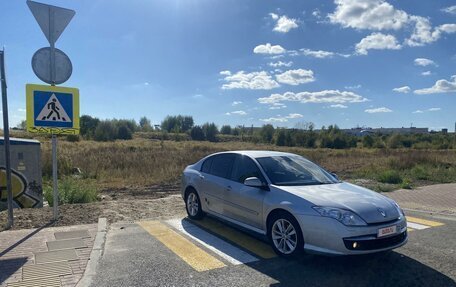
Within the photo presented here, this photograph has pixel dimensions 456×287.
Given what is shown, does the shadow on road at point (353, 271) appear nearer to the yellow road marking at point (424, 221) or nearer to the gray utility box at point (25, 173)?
the yellow road marking at point (424, 221)

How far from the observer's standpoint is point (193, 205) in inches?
308

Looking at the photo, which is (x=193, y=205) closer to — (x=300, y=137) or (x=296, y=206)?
(x=296, y=206)

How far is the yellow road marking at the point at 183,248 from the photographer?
17.0 ft

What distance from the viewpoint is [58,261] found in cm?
513

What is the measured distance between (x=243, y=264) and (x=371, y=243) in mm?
1691

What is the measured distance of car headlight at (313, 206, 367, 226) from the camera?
4.84 m

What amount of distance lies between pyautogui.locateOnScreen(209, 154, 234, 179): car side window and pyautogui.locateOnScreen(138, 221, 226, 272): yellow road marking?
134 centimetres

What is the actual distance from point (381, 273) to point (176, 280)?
2.57 meters

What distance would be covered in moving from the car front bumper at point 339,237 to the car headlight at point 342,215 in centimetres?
5

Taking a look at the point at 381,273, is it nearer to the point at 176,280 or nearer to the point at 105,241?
the point at 176,280

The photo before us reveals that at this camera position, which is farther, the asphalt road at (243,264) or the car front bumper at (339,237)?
the car front bumper at (339,237)

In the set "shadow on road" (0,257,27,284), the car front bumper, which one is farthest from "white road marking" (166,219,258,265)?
"shadow on road" (0,257,27,284)

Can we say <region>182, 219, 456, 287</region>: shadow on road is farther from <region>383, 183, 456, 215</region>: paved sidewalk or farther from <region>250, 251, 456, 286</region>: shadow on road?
<region>383, 183, 456, 215</region>: paved sidewalk

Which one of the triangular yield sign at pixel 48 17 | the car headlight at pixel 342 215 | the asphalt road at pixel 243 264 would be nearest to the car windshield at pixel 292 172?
the car headlight at pixel 342 215
